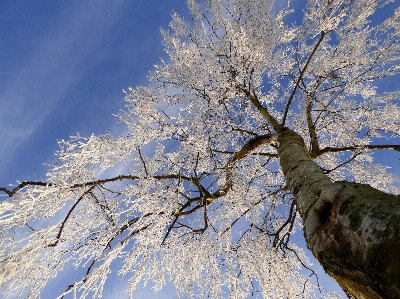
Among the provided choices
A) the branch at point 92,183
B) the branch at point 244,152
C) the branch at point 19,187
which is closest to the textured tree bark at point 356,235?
the branch at point 92,183

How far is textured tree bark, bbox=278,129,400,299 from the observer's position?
110 cm

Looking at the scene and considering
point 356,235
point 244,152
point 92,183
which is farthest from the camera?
point 244,152

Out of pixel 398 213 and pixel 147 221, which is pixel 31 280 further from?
pixel 398 213

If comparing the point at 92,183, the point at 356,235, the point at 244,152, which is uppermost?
the point at 244,152

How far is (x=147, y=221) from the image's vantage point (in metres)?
3.48

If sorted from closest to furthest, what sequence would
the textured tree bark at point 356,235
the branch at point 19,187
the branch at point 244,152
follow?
1. the textured tree bark at point 356,235
2. the branch at point 19,187
3. the branch at point 244,152

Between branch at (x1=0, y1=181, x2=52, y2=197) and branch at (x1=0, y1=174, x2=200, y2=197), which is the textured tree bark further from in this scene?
branch at (x1=0, y1=181, x2=52, y2=197)

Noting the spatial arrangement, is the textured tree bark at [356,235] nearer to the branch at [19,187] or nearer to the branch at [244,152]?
the branch at [244,152]

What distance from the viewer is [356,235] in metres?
1.29

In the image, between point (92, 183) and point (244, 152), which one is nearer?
point (92, 183)

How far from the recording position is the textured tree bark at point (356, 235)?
1104 millimetres

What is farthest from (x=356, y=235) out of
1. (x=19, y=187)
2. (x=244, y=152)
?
(x=19, y=187)

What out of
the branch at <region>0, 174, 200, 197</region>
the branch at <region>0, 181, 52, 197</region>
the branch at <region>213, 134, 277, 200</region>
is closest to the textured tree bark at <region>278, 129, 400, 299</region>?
the branch at <region>0, 174, 200, 197</region>

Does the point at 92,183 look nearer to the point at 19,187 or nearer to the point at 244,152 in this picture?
the point at 19,187
